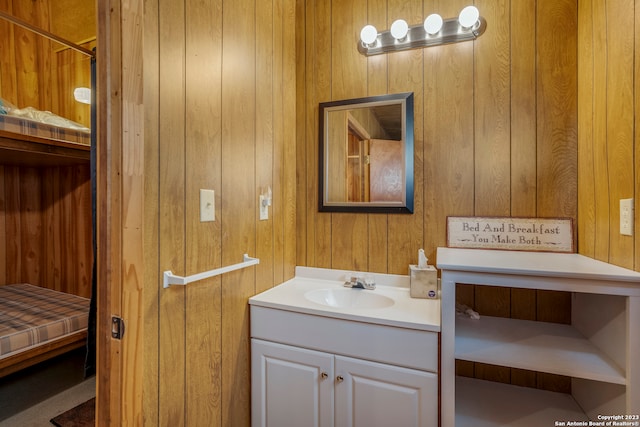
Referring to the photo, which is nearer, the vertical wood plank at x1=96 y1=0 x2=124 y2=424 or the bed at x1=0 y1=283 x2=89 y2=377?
the vertical wood plank at x1=96 y1=0 x2=124 y2=424

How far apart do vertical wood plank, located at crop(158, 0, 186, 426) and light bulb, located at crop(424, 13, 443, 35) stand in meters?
1.14

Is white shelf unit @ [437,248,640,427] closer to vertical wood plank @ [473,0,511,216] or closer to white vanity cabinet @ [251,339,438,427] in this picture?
white vanity cabinet @ [251,339,438,427]

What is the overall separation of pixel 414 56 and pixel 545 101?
67 centimetres

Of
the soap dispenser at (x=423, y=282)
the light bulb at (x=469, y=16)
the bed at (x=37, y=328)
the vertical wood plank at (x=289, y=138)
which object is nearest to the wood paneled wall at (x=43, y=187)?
the bed at (x=37, y=328)

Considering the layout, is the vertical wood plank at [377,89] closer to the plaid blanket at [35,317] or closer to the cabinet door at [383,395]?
the cabinet door at [383,395]

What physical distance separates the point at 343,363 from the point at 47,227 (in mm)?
3053

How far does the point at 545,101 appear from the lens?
144 cm

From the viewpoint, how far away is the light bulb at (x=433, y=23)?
1507 mm

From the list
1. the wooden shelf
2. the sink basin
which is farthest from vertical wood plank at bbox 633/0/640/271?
the wooden shelf

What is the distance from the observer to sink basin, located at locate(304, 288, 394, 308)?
5.16 feet

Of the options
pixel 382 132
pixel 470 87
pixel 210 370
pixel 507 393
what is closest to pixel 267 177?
pixel 382 132

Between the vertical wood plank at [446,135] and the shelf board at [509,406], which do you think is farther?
the vertical wood plank at [446,135]

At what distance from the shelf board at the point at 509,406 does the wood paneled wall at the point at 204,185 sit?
101 centimetres

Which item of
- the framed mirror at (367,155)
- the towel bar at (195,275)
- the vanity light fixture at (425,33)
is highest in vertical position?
the vanity light fixture at (425,33)
